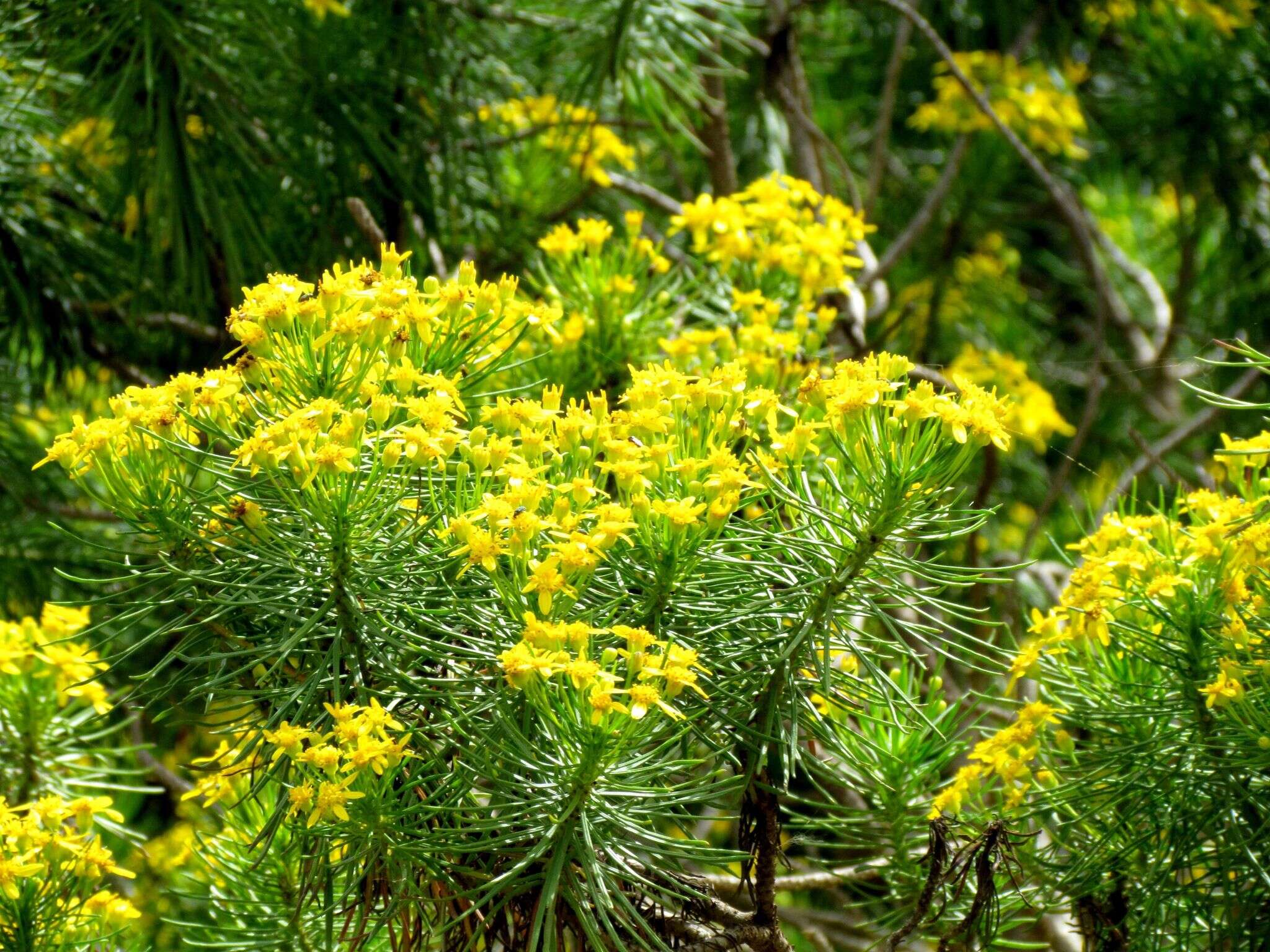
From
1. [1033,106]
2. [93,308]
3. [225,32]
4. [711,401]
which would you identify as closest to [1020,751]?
[711,401]

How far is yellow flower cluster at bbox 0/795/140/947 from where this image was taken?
4.22 ft

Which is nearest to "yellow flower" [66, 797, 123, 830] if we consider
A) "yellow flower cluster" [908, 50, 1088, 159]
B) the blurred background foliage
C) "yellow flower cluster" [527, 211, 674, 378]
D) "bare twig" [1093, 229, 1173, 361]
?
the blurred background foliage

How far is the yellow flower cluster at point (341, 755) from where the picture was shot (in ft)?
3.27

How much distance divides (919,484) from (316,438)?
0.49 m

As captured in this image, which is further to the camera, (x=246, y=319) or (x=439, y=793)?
(x=246, y=319)

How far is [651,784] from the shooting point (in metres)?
1.10

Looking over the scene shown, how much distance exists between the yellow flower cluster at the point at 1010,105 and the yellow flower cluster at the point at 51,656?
2271 mm

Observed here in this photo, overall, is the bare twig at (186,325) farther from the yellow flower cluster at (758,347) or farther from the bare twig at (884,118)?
the bare twig at (884,118)

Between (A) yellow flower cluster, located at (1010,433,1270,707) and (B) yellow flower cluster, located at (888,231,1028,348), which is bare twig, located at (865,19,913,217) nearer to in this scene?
(B) yellow flower cluster, located at (888,231,1028,348)

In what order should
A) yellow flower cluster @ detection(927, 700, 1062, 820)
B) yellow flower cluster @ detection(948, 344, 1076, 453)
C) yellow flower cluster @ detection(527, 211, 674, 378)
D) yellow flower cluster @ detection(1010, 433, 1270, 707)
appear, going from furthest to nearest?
1. yellow flower cluster @ detection(948, 344, 1076, 453)
2. yellow flower cluster @ detection(527, 211, 674, 378)
3. yellow flower cluster @ detection(927, 700, 1062, 820)
4. yellow flower cluster @ detection(1010, 433, 1270, 707)

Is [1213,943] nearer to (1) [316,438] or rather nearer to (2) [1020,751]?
(2) [1020,751]

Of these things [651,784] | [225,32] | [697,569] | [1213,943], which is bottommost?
[1213,943]

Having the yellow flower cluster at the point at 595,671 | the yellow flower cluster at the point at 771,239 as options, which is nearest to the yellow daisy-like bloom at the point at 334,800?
the yellow flower cluster at the point at 595,671

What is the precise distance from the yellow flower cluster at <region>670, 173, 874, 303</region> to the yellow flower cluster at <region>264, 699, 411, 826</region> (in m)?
1.01
